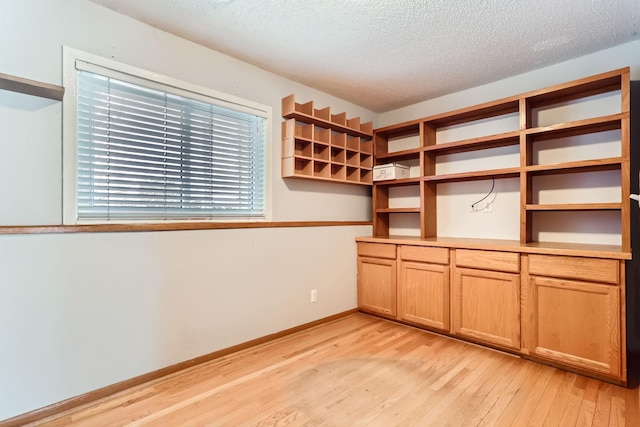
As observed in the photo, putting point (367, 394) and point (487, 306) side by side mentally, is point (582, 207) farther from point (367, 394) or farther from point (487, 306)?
point (367, 394)

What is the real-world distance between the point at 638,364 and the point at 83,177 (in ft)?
12.3

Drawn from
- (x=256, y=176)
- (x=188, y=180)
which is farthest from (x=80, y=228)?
(x=256, y=176)

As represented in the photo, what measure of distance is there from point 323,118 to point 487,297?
2.17 metres

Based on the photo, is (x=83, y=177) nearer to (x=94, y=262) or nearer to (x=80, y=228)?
(x=80, y=228)

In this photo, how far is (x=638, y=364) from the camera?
211cm

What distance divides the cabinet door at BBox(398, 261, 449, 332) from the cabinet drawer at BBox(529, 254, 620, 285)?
0.72 meters

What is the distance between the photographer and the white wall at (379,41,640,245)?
2488 mm

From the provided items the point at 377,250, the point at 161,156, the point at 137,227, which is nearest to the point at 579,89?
the point at 377,250

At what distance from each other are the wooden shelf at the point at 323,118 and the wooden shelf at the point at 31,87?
165 centimetres

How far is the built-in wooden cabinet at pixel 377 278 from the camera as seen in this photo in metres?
3.31

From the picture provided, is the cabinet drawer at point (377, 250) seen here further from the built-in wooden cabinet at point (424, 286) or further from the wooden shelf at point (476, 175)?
the wooden shelf at point (476, 175)

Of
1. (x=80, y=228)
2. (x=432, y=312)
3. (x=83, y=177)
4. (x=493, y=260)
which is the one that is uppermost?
(x=83, y=177)

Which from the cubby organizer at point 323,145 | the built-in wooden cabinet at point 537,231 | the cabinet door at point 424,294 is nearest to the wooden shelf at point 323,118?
the cubby organizer at point 323,145

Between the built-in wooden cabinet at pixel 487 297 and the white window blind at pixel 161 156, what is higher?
the white window blind at pixel 161 156
